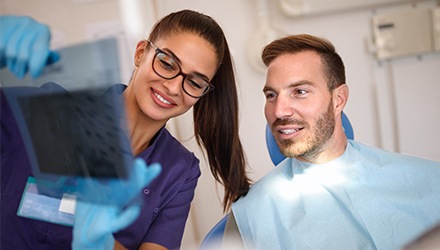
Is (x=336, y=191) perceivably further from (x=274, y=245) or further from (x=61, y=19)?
(x=61, y=19)

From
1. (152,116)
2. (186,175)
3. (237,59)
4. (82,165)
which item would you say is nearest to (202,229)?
(237,59)

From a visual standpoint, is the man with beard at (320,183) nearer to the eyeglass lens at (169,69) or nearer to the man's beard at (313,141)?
the man's beard at (313,141)

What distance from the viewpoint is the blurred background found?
169cm

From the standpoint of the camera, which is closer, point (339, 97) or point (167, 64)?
point (167, 64)

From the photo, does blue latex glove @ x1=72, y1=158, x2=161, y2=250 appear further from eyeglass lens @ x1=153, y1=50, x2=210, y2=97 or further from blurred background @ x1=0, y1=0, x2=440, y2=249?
blurred background @ x1=0, y1=0, x2=440, y2=249

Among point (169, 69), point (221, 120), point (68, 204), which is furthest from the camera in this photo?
point (221, 120)

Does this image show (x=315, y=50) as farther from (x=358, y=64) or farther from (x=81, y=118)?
(x=81, y=118)

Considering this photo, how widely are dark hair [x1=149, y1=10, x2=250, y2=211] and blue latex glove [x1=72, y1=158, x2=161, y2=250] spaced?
1.58 feet

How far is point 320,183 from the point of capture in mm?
1218

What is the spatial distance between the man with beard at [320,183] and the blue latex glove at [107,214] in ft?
1.86

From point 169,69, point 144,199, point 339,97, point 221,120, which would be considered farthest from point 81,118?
point 339,97

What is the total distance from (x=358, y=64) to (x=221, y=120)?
0.91 meters

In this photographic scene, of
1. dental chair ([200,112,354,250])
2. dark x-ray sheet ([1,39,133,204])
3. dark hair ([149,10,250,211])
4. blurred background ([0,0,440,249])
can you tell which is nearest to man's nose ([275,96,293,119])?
dark hair ([149,10,250,211])

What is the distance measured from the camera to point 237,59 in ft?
5.68
